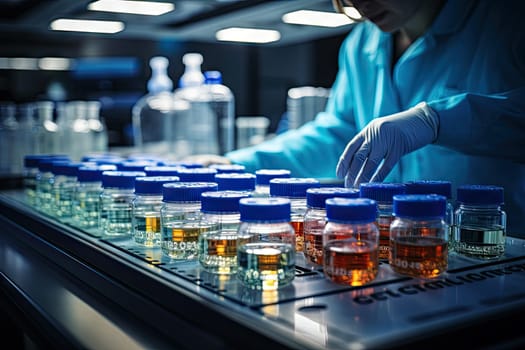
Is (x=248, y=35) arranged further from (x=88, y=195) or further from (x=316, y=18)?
(x=88, y=195)

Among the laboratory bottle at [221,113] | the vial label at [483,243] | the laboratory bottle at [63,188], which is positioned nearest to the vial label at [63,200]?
the laboratory bottle at [63,188]

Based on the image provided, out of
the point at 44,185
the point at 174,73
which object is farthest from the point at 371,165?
the point at 174,73

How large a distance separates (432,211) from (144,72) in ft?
12.4

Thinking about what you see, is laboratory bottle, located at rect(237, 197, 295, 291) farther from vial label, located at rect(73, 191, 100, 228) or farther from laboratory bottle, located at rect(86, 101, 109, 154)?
laboratory bottle, located at rect(86, 101, 109, 154)

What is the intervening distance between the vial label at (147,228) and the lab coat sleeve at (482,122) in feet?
2.29

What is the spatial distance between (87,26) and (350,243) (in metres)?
2.42

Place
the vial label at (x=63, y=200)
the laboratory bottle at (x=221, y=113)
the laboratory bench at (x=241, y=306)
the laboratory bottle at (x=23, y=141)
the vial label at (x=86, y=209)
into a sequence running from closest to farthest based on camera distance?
1. the laboratory bench at (x=241, y=306)
2. the vial label at (x=86, y=209)
3. the vial label at (x=63, y=200)
4. the laboratory bottle at (x=23, y=141)
5. the laboratory bottle at (x=221, y=113)

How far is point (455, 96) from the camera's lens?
1.40 m

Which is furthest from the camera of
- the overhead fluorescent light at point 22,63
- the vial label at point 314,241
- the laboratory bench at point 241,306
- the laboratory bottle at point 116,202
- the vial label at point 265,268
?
the overhead fluorescent light at point 22,63

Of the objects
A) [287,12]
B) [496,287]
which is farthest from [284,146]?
[496,287]

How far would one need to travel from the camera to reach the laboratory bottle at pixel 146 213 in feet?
3.81

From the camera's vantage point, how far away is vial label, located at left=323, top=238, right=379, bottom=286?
85 centimetres

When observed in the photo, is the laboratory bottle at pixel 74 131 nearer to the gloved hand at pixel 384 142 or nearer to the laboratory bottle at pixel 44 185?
the laboratory bottle at pixel 44 185

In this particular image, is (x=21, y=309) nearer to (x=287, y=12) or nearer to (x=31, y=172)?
(x=31, y=172)
